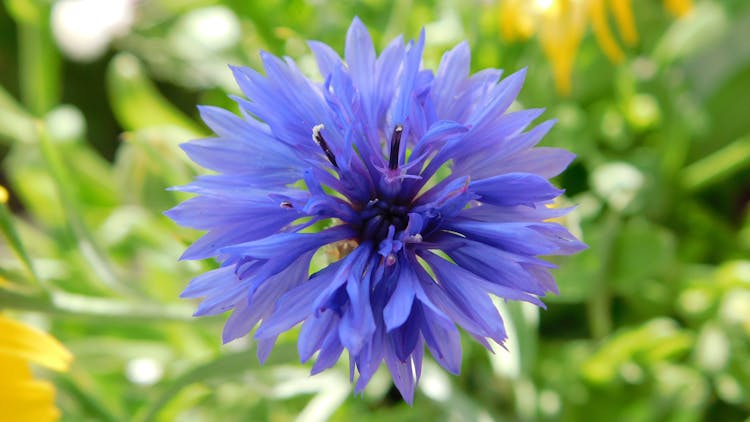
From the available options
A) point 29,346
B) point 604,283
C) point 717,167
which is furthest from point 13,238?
point 717,167

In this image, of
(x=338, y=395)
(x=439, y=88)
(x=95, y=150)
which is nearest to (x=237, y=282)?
(x=439, y=88)

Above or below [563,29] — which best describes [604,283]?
below

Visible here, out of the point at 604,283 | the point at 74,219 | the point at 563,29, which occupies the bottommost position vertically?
the point at 604,283

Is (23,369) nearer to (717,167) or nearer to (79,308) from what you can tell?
(79,308)

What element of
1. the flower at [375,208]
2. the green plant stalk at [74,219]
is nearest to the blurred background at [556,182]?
the green plant stalk at [74,219]

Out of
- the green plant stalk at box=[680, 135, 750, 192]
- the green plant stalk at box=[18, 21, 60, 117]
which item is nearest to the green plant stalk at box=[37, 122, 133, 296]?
the green plant stalk at box=[18, 21, 60, 117]
